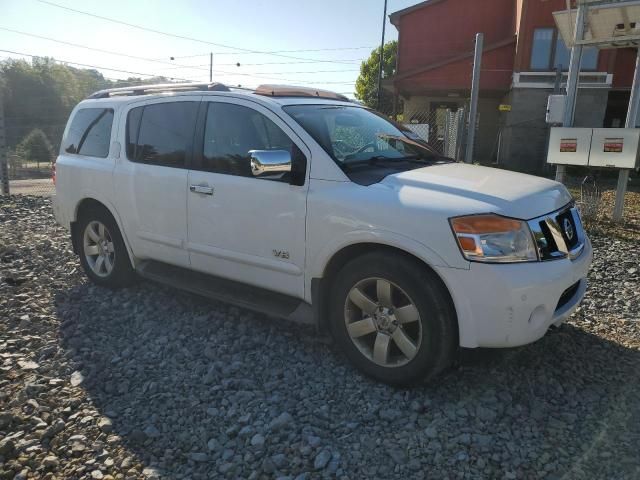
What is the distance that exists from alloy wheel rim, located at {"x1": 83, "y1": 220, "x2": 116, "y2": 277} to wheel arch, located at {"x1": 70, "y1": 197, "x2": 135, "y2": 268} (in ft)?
0.49

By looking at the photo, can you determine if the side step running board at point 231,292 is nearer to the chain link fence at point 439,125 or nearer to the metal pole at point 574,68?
the chain link fence at point 439,125

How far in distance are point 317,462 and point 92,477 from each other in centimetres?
109

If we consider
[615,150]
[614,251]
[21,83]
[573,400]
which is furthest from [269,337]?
[21,83]

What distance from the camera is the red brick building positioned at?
742 inches

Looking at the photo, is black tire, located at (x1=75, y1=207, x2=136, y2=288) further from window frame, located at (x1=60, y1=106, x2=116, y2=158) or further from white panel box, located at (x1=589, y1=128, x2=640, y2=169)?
white panel box, located at (x1=589, y1=128, x2=640, y2=169)

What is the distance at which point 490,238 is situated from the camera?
9.27 feet

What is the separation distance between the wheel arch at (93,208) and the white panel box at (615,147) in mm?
6259

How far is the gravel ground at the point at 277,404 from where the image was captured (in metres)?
2.56

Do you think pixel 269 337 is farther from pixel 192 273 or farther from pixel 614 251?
pixel 614 251

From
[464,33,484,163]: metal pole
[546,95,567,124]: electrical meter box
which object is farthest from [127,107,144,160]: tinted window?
[546,95,567,124]: electrical meter box

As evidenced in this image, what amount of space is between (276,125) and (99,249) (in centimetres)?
252

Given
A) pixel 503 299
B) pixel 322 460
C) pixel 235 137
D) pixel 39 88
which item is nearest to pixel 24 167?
pixel 39 88

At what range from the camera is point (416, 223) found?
2.94 meters

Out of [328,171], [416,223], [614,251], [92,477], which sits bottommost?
[92,477]
